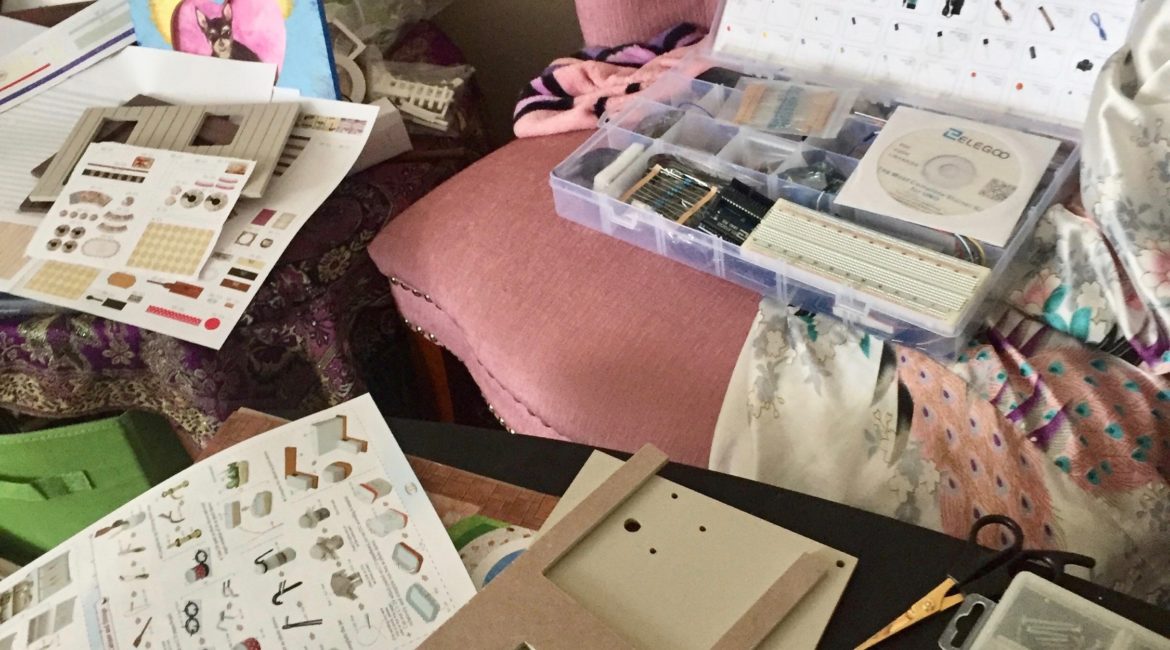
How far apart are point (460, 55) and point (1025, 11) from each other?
30.5 inches

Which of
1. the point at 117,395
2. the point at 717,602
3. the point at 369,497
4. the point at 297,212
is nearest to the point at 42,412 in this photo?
the point at 117,395

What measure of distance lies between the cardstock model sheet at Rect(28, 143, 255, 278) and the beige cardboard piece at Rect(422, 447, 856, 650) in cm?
58

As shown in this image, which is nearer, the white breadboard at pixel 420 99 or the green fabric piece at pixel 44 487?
the green fabric piece at pixel 44 487

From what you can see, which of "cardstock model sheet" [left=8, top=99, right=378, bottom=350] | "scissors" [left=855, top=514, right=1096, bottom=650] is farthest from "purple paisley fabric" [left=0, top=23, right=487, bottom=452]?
"scissors" [left=855, top=514, right=1096, bottom=650]

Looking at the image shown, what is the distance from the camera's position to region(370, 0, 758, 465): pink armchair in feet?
2.75

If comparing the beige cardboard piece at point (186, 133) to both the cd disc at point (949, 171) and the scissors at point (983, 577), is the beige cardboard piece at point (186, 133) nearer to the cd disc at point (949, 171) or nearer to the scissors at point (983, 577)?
the cd disc at point (949, 171)

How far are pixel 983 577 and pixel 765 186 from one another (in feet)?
1.64

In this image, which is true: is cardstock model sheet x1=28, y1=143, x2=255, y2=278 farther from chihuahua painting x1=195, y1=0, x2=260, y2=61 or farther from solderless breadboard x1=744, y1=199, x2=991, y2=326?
solderless breadboard x1=744, y1=199, x2=991, y2=326

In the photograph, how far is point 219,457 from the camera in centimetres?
68

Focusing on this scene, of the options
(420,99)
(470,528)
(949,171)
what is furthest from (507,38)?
(470,528)

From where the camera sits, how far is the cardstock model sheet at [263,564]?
1.88 feet

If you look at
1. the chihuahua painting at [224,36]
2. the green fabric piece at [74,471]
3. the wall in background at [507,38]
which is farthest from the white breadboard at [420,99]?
the green fabric piece at [74,471]

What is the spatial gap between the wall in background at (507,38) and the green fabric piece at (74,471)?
692mm

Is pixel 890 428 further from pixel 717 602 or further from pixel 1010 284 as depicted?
pixel 717 602
